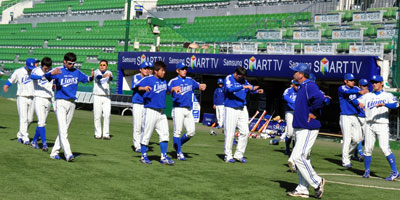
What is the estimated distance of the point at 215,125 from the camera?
81.5ft

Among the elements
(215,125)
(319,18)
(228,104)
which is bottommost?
(215,125)

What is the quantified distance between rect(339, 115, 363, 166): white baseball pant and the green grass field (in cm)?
41

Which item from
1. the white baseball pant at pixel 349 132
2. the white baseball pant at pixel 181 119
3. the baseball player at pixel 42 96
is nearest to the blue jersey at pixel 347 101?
the white baseball pant at pixel 349 132

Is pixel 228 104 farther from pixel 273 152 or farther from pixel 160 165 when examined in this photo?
pixel 273 152

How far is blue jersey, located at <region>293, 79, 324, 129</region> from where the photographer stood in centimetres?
831

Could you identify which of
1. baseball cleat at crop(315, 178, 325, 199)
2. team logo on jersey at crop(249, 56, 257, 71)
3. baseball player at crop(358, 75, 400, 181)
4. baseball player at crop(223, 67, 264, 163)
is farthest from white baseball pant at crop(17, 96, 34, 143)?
team logo on jersey at crop(249, 56, 257, 71)

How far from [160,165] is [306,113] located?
12.3 feet

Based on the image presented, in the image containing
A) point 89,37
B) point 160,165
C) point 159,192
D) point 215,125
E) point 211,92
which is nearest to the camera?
point 159,192

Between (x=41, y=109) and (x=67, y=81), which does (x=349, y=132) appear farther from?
(x=41, y=109)

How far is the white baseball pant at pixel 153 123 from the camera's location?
10828mm

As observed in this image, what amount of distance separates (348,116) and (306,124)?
493cm

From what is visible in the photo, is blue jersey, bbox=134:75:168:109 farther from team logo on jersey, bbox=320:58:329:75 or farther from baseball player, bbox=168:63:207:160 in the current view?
team logo on jersey, bbox=320:58:329:75

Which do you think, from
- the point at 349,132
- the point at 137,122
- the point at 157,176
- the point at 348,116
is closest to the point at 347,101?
the point at 348,116

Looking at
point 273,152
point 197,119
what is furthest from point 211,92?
point 273,152
